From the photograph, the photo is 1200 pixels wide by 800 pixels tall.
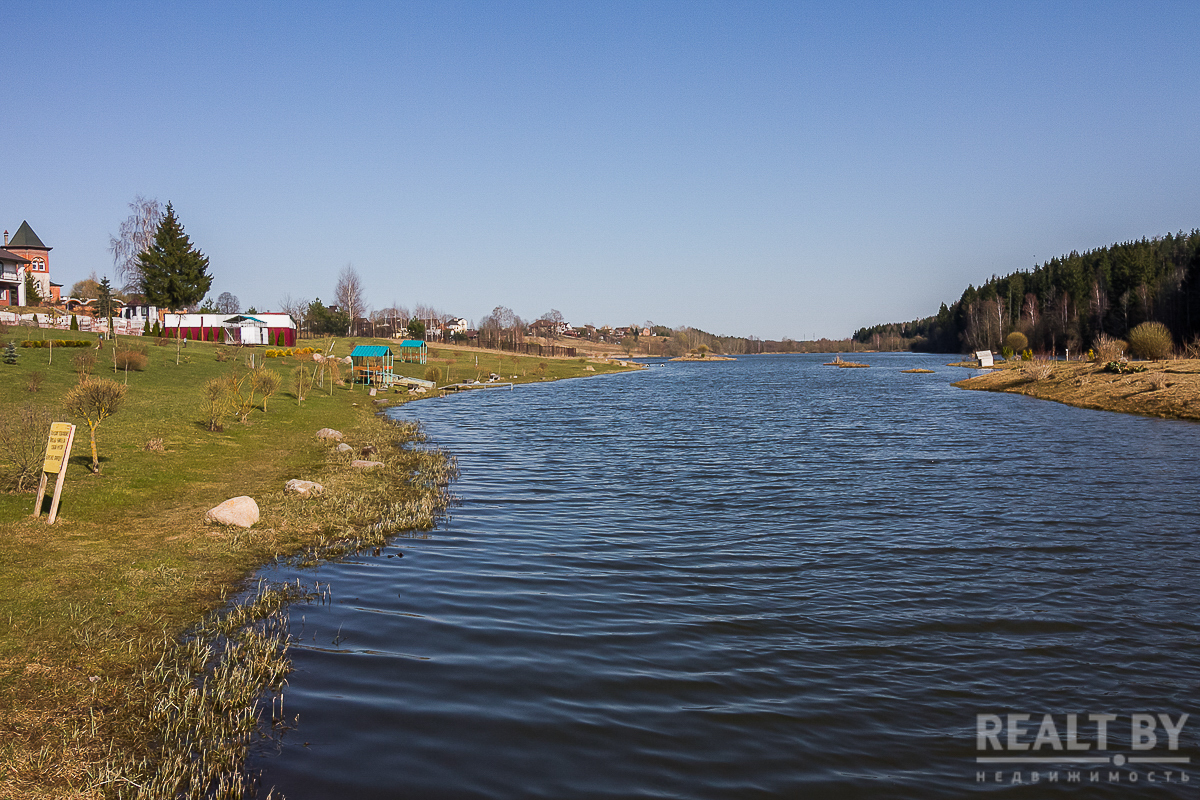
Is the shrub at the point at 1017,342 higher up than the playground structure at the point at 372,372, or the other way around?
the shrub at the point at 1017,342

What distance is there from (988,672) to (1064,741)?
1.56m

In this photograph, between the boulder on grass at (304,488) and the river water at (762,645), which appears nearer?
the river water at (762,645)

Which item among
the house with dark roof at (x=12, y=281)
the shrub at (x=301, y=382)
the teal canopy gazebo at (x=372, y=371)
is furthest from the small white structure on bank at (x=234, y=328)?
the shrub at (x=301, y=382)

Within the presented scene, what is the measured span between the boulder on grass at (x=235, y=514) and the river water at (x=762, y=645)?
9.70ft

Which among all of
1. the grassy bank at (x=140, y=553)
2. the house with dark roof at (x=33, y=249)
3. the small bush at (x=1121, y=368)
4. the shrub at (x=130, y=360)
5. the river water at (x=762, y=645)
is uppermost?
the house with dark roof at (x=33, y=249)

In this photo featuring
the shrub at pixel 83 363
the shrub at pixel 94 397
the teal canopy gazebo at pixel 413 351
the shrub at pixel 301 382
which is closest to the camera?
the shrub at pixel 94 397

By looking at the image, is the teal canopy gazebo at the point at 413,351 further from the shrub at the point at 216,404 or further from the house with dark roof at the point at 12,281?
the shrub at the point at 216,404

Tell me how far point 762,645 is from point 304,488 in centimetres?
1261

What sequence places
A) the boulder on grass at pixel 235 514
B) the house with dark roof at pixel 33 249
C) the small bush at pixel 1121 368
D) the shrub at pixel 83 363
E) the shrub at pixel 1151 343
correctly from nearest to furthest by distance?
1. the boulder on grass at pixel 235 514
2. the shrub at pixel 83 363
3. the small bush at pixel 1121 368
4. the shrub at pixel 1151 343
5. the house with dark roof at pixel 33 249

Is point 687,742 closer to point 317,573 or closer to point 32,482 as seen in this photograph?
point 317,573

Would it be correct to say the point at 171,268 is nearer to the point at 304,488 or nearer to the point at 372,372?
the point at 372,372

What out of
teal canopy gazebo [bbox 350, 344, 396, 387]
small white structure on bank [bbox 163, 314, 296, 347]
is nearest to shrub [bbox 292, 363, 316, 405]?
teal canopy gazebo [bbox 350, 344, 396, 387]

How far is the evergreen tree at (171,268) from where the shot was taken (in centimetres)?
8238

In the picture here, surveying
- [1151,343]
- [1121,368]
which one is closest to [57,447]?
[1121,368]
